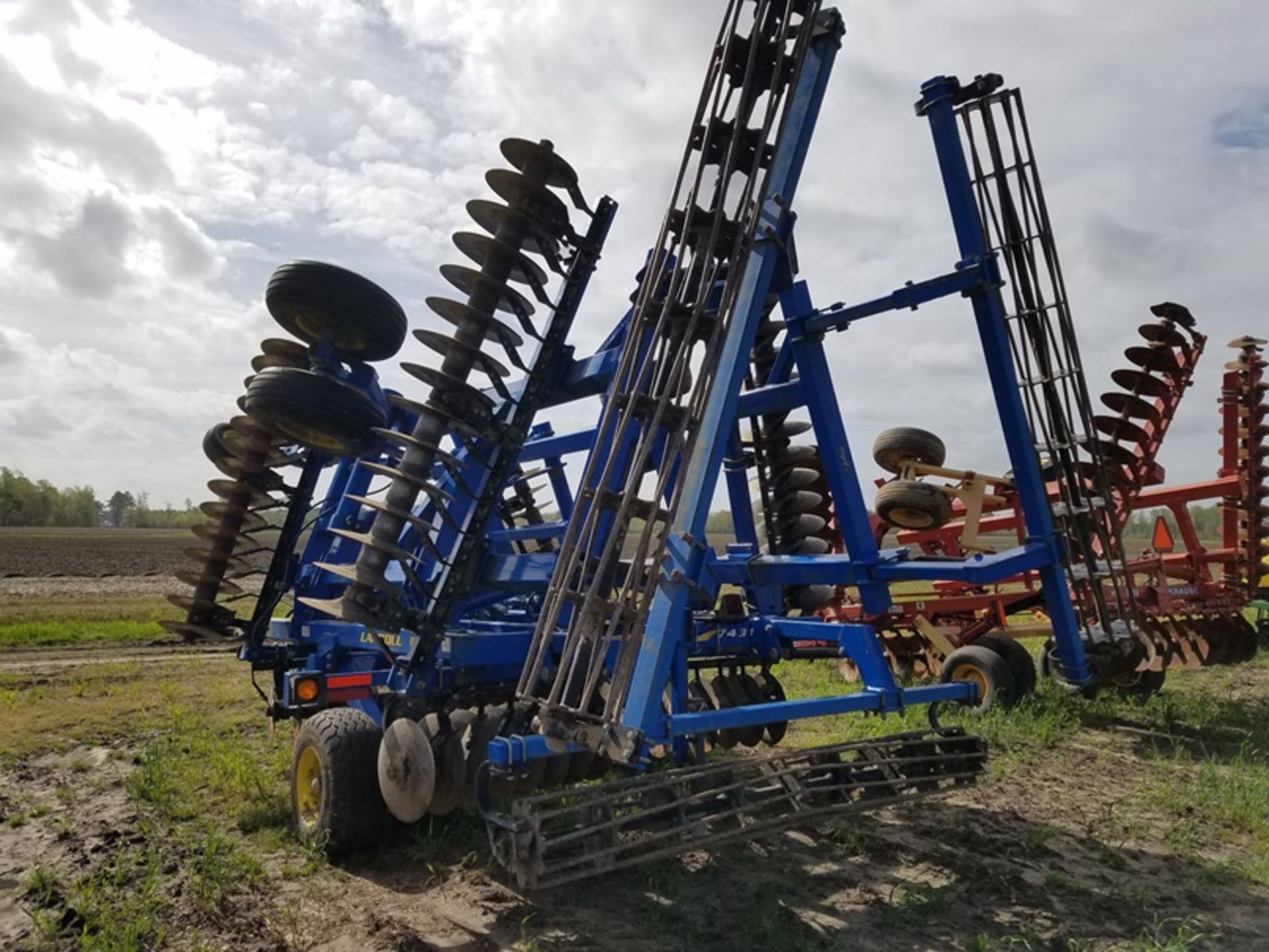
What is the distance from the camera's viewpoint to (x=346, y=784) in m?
4.36

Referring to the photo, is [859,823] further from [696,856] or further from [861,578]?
[861,578]

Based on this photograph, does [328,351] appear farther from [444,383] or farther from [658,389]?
[658,389]

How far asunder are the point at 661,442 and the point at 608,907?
7.01 ft

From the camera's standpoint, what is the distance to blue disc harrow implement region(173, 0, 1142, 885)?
3.67m

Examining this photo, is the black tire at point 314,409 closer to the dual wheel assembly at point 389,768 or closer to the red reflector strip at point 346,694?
the red reflector strip at point 346,694

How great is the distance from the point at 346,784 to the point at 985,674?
18.3ft

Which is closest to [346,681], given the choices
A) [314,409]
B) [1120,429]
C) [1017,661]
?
[314,409]

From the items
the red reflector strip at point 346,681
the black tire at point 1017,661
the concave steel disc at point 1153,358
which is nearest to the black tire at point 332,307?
the red reflector strip at point 346,681

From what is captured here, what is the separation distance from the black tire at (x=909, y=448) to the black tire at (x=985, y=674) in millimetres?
1674

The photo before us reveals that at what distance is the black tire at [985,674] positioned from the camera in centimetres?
769

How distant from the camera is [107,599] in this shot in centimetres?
2183

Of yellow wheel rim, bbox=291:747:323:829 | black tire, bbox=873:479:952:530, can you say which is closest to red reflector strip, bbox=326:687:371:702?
yellow wheel rim, bbox=291:747:323:829

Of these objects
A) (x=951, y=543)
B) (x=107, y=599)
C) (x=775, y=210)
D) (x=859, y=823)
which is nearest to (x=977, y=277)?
(x=775, y=210)

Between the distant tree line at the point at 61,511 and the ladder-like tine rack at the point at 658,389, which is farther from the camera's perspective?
the distant tree line at the point at 61,511
